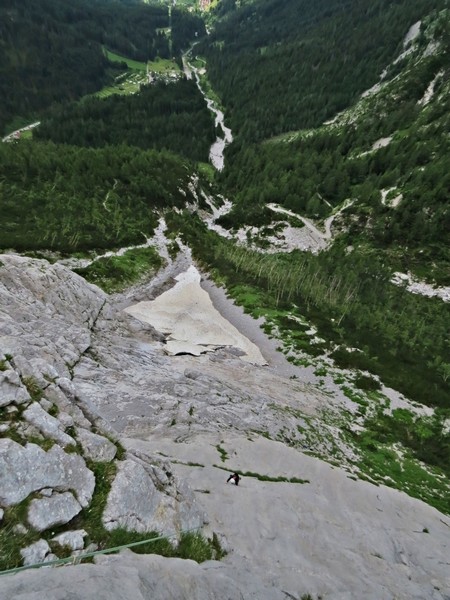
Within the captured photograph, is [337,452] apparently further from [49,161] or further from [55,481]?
[49,161]

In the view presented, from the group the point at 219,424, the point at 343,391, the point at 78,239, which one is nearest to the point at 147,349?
the point at 219,424

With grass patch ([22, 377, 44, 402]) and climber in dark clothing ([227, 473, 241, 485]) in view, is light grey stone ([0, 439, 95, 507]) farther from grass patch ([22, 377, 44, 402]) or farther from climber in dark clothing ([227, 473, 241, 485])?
climber in dark clothing ([227, 473, 241, 485])

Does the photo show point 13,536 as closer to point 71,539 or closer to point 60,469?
point 71,539

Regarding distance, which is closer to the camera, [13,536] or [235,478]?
[13,536]

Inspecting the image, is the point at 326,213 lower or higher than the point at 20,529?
higher

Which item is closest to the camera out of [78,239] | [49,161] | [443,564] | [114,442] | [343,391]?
[114,442]

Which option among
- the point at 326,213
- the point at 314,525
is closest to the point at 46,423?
the point at 314,525
